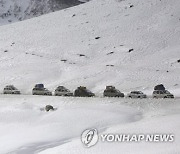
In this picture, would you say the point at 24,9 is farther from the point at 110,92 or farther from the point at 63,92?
the point at 110,92

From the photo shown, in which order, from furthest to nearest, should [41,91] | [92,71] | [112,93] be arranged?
[92,71] → [41,91] → [112,93]

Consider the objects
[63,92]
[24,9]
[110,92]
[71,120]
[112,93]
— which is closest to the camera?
[71,120]

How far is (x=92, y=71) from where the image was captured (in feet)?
201

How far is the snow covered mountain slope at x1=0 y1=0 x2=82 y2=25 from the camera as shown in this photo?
16639 centimetres

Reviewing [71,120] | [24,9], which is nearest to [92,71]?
[71,120]

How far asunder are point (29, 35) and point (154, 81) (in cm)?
3816

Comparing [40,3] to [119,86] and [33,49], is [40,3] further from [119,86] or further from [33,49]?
[119,86]

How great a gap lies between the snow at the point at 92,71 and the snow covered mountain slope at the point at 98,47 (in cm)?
14

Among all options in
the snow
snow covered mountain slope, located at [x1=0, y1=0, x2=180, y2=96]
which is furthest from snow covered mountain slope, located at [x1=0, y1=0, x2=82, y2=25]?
the snow

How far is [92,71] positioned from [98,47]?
12.0 m

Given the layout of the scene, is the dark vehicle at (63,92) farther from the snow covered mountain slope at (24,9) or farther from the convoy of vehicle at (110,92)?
the snow covered mountain slope at (24,9)

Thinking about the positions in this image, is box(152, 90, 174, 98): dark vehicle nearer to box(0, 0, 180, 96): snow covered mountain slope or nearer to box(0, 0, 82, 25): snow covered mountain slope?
box(0, 0, 180, 96): snow covered mountain slope

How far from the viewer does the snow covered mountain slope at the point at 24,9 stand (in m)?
166

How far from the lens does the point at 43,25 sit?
90.9 meters
